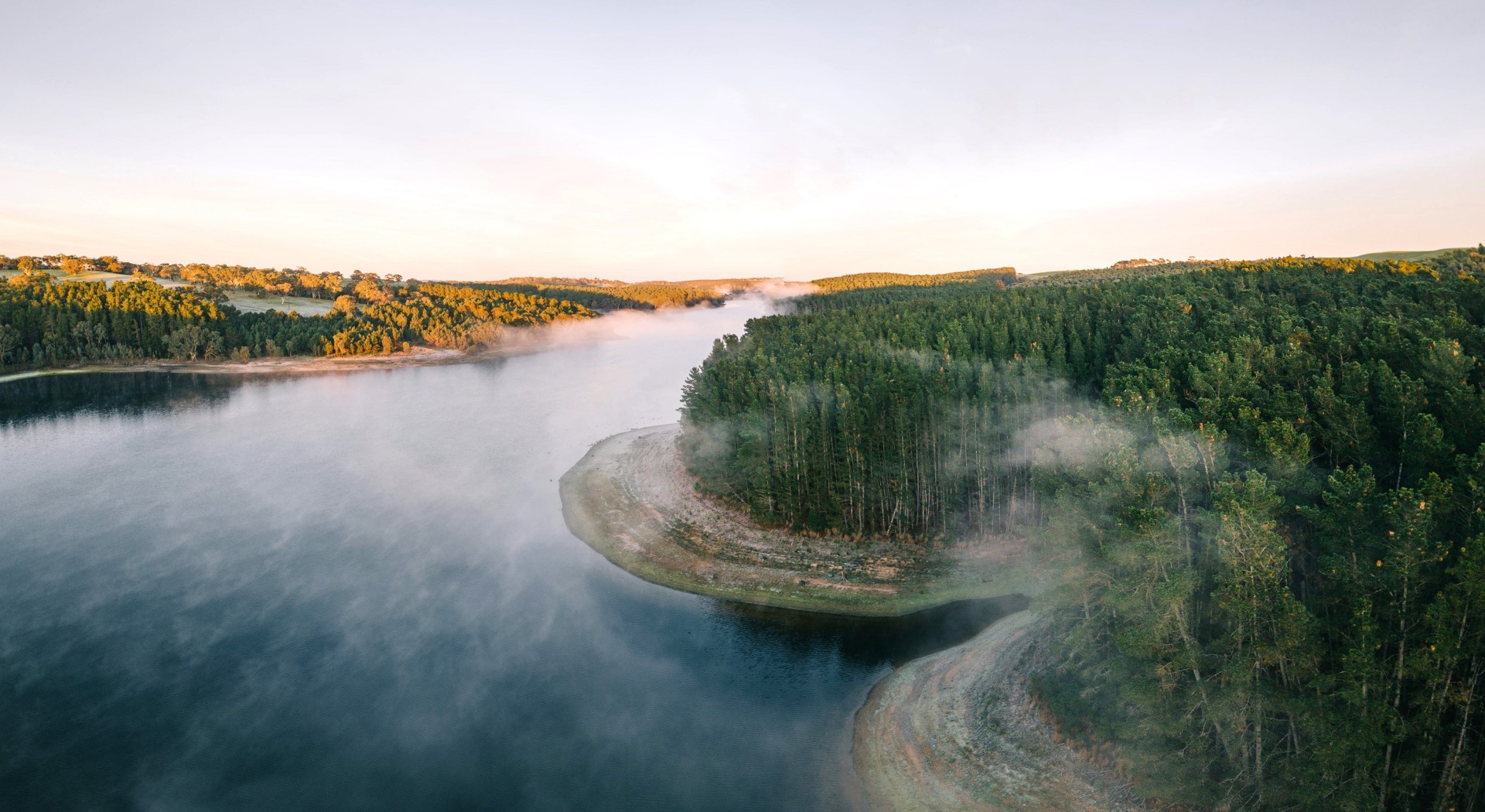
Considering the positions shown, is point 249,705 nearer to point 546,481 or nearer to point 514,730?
point 514,730

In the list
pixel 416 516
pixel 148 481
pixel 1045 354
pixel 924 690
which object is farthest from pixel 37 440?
pixel 1045 354

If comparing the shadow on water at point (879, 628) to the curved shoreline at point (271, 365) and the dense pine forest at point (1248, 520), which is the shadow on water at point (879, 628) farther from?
the curved shoreline at point (271, 365)

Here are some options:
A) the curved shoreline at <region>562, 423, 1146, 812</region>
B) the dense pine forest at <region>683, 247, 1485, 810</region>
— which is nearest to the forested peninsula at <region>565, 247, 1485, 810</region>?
the dense pine forest at <region>683, 247, 1485, 810</region>

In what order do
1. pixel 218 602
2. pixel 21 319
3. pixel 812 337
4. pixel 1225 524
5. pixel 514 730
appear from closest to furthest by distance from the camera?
pixel 1225 524
pixel 514 730
pixel 218 602
pixel 812 337
pixel 21 319

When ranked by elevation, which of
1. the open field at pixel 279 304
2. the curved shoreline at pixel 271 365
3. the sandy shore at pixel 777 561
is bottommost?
the sandy shore at pixel 777 561

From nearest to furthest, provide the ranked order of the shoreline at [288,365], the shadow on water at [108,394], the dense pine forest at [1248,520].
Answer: the dense pine forest at [1248,520] → the shadow on water at [108,394] → the shoreline at [288,365]

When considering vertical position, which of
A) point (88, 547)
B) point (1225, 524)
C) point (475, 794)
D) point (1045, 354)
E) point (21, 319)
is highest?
point (21, 319)

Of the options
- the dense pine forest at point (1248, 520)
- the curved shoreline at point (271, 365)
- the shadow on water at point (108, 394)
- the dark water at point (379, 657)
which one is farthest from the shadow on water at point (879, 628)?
the curved shoreline at point (271, 365)
